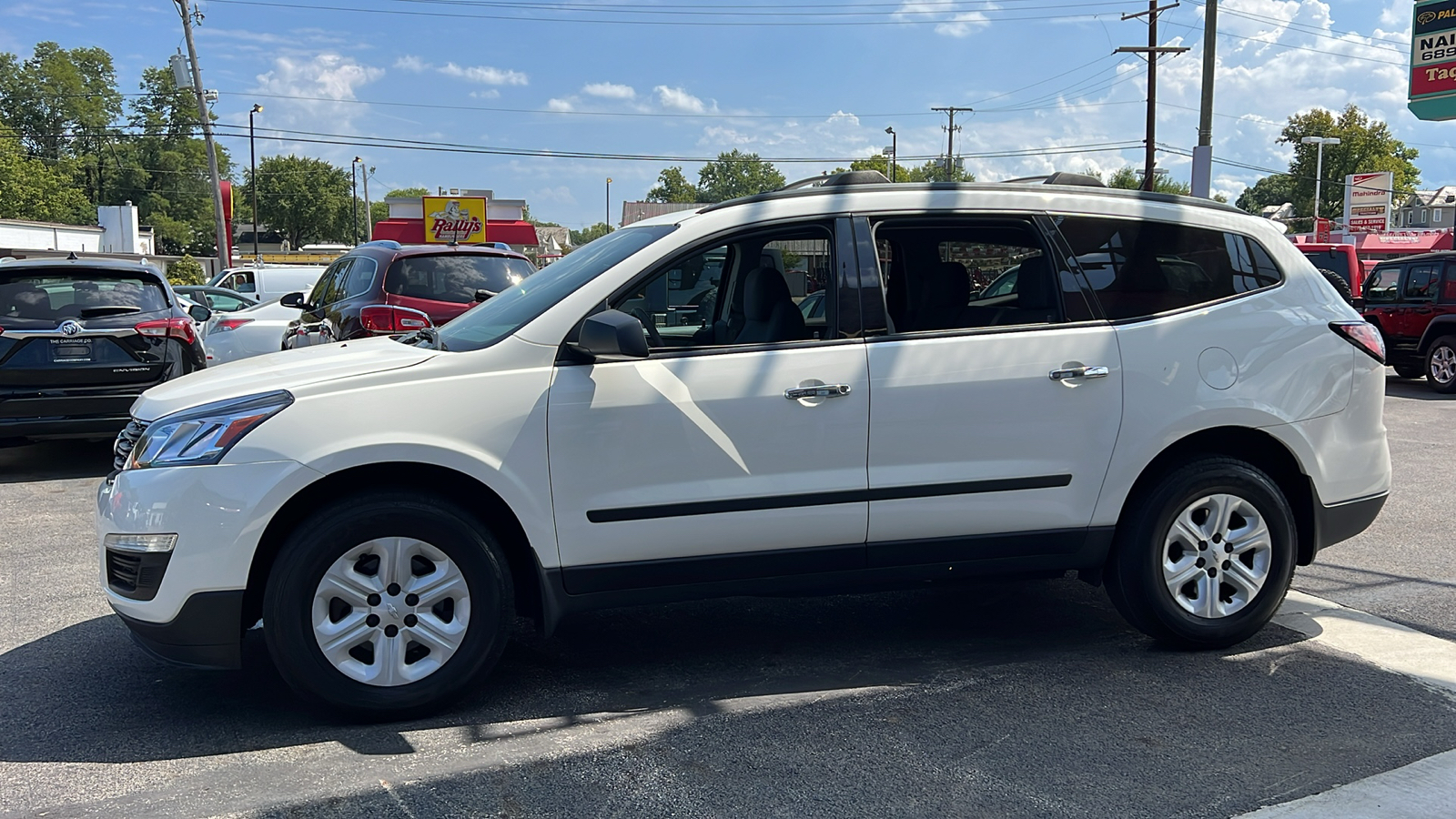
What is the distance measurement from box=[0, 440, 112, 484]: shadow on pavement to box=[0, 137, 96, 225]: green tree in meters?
78.5

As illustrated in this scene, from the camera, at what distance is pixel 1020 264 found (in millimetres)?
4504

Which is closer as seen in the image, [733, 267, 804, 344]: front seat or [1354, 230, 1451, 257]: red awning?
[733, 267, 804, 344]: front seat

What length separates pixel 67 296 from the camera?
330 inches

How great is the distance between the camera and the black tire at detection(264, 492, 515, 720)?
3553mm

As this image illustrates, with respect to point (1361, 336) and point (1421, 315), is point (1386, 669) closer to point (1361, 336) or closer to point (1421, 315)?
point (1361, 336)

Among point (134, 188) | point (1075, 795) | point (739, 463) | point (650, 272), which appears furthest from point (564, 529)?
point (134, 188)

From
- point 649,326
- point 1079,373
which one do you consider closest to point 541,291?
point 649,326

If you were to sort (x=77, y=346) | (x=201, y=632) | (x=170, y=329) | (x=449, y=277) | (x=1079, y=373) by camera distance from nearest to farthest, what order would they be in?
(x=201, y=632) → (x=1079, y=373) → (x=77, y=346) → (x=170, y=329) → (x=449, y=277)

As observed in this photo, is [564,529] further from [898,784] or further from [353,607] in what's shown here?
[898,784]

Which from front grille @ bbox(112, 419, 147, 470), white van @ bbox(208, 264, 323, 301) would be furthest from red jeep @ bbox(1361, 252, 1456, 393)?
white van @ bbox(208, 264, 323, 301)

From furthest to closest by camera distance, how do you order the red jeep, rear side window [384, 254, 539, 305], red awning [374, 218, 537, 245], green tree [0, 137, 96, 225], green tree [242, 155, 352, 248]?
green tree [242, 155, 352, 248]
green tree [0, 137, 96, 225]
red awning [374, 218, 537, 245]
the red jeep
rear side window [384, 254, 539, 305]

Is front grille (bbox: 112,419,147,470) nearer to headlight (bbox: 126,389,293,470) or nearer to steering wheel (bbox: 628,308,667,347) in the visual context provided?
headlight (bbox: 126,389,293,470)

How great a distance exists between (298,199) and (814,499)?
12074 centimetres

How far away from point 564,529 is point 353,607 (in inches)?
29.4
